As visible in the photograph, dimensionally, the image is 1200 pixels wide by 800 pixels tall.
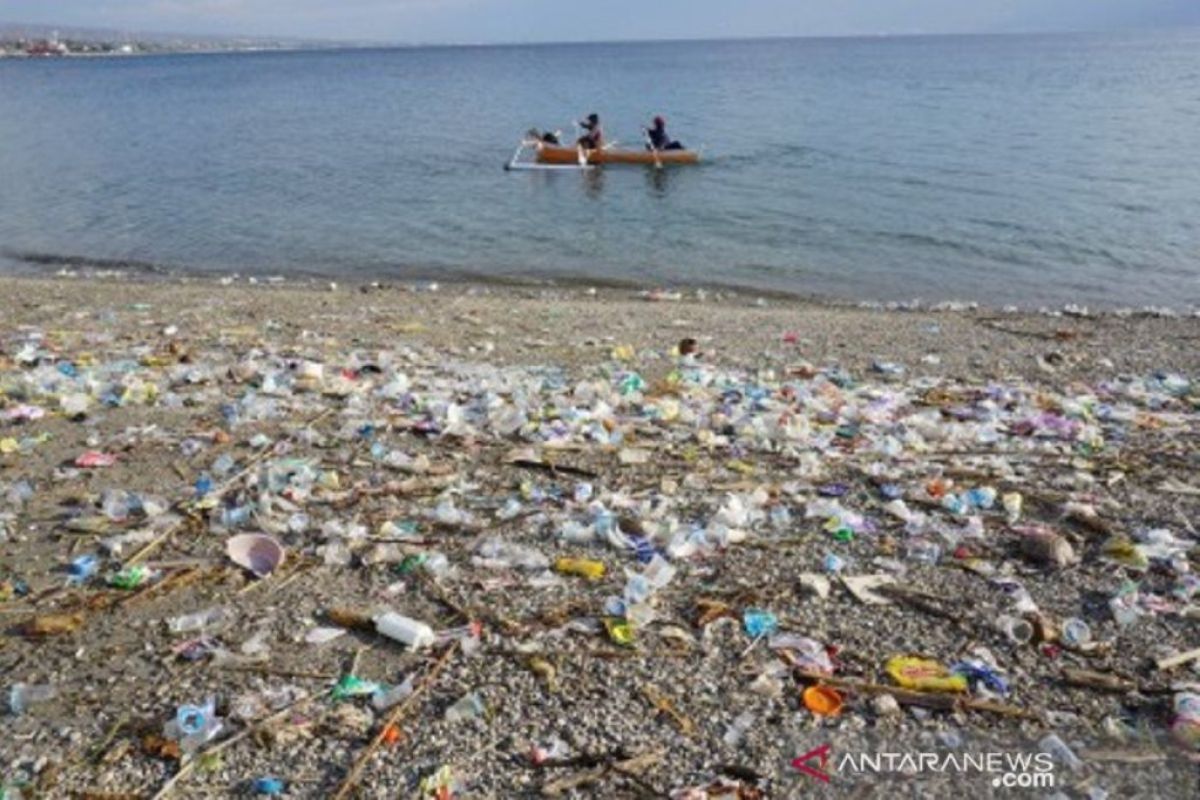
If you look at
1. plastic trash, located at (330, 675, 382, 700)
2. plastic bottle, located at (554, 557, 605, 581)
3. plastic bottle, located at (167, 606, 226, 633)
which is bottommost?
plastic bottle, located at (554, 557, 605, 581)

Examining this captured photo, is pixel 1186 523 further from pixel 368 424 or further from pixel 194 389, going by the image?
pixel 194 389

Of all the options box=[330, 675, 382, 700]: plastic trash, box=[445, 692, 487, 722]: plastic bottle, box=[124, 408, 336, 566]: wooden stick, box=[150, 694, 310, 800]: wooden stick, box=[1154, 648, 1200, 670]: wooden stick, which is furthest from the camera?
box=[124, 408, 336, 566]: wooden stick

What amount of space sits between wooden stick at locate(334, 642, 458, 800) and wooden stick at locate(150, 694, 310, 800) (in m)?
0.38

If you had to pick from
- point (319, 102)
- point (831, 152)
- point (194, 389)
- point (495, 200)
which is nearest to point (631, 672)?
point (194, 389)

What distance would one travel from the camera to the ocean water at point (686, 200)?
1497cm

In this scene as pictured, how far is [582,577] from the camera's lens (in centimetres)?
458

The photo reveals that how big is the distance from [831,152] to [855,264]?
12.9 m

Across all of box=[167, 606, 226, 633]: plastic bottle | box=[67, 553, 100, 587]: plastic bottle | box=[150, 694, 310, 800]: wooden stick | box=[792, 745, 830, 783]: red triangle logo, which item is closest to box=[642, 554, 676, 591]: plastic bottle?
box=[792, 745, 830, 783]: red triangle logo

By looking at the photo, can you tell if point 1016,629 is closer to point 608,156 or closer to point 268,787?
point 268,787

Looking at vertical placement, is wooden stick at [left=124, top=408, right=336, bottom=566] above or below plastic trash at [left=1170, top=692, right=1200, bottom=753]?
below

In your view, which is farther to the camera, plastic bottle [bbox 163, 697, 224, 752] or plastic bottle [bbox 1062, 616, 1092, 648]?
plastic bottle [bbox 1062, 616, 1092, 648]

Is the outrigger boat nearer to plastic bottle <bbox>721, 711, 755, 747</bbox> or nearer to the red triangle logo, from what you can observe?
plastic bottle <bbox>721, 711, 755, 747</bbox>

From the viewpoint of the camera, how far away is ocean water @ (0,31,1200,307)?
1497cm

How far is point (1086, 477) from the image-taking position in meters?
5.79
